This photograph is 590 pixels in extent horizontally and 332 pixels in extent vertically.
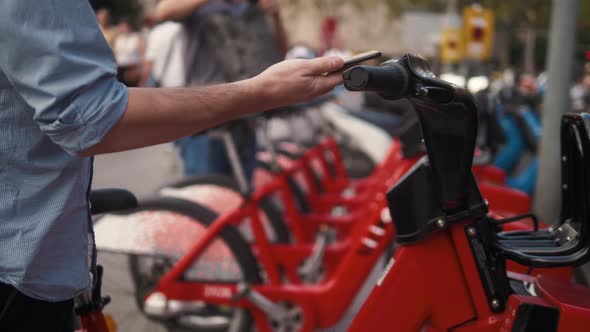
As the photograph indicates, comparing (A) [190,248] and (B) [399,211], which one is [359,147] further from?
(B) [399,211]

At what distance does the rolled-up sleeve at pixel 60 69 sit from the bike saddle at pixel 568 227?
0.86 m

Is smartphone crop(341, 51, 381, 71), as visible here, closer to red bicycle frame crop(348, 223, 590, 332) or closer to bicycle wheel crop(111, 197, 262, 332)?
red bicycle frame crop(348, 223, 590, 332)

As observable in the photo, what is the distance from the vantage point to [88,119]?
4.11 feet

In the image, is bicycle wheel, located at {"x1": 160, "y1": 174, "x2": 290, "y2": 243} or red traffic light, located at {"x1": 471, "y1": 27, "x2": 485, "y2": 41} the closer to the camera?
bicycle wheel, located at {"x1": 160, "y1": 174, "x2": 290, "y2": 243}

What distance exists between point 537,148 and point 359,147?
150 cm

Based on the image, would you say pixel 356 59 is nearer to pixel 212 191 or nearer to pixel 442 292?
pixel 442 292

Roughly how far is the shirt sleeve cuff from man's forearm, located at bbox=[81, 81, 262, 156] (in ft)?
0.06

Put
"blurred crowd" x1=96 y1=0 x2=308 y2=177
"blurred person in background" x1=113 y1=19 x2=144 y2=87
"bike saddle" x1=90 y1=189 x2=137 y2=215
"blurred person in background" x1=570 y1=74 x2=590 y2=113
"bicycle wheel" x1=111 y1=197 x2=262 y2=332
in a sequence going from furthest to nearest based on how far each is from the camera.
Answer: "blurred person in background" x1=113 y1=19 x2=144 y2=87, "blurred person in background" x1=570 y1=74 x2=590 y2=113, "blurred crowd" x1=96 y1=0 x2=308 y2=177, "bicycle wheel" x1=111 y1=197 x2=262 y2=332, "bike saddle" x1=90 y1=189 x2=137 y2=215

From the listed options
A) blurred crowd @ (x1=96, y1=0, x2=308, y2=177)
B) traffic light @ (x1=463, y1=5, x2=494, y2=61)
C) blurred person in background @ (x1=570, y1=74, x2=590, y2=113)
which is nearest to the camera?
blurred crowd @ (x1=96, y1=0, x2=308, y2=177)

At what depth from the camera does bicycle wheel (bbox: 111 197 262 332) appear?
10.6 ft

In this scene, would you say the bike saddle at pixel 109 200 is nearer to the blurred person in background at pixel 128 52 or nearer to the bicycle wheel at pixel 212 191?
the bicycle wheel at pixel 212 191

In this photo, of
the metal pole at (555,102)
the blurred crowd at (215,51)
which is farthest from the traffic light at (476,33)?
the blurred crowd at (215,51)

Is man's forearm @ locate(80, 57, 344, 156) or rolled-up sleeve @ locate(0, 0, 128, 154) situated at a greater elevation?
rolled-up sleeve @ locate(0, 0, 128, 154)

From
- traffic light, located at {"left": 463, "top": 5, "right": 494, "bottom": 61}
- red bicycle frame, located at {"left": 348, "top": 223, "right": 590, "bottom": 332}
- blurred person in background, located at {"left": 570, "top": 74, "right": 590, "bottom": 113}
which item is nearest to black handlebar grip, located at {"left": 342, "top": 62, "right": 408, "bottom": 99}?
red bicycle frame, located at {"left": 348, "top": 223, "right": 590, "bottom": 332}
